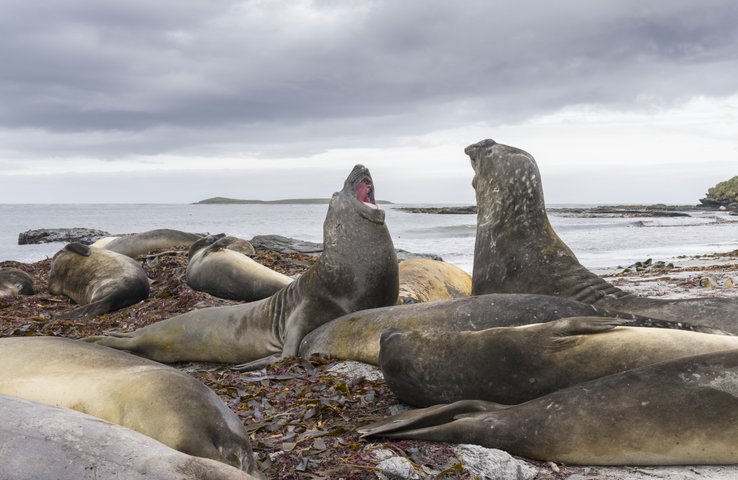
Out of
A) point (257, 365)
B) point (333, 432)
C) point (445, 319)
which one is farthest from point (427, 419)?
point (257, 365)

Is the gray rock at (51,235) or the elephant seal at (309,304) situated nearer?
the elephant seal at (309,304)

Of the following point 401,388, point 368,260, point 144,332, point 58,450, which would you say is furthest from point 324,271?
point 58,450

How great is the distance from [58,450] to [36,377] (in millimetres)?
1311

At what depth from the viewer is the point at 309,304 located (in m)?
6.75

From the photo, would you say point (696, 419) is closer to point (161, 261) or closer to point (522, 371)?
point (522, 371)

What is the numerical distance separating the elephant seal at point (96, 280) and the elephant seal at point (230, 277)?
0.78m

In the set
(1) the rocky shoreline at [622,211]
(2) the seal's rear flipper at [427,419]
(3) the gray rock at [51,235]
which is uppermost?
(1) the rocky shoreline at [622,211]

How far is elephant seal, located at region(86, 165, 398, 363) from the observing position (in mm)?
6672

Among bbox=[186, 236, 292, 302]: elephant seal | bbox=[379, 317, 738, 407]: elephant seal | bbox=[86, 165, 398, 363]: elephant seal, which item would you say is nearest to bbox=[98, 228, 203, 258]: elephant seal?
bbox=[186, 236, 292, 302]: elephant seal

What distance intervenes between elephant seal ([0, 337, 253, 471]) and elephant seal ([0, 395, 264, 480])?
51 centimetres

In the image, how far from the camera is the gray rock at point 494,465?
3.46 metres

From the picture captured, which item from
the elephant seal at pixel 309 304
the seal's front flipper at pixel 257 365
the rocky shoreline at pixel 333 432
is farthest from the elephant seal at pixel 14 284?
the seal's front flipper at pixel 257 365

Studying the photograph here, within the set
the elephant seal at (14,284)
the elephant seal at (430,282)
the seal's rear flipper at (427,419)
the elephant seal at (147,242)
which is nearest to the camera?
the seal's rear flipper at (427,419)

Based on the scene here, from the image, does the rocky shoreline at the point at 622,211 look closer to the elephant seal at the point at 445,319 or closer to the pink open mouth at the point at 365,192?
the pink open mouth at the point at 365,192
